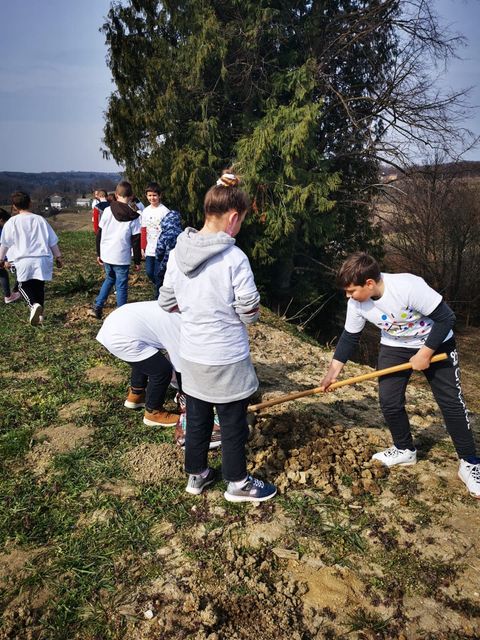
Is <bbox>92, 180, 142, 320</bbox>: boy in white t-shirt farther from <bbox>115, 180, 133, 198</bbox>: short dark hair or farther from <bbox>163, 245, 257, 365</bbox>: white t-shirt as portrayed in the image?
<bbox>163, 245, 257, 365</bbox>: white t-shirt

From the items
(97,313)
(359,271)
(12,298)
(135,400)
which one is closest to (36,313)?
(97,313)

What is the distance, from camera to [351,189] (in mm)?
13688

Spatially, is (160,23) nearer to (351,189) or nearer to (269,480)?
(351,189)

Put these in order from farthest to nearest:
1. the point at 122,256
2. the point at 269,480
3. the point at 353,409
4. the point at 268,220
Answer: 1. the point at 268,220
2. the point at 122,256
3. the point at 353,409
4. the point at 269,480

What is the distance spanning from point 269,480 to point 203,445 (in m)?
0.63

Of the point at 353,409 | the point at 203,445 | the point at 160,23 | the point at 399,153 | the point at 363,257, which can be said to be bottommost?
the point at 353,409

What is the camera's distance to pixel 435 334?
2.71m

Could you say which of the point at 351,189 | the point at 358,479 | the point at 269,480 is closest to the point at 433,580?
the point at 358,479

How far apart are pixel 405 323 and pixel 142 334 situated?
187cm

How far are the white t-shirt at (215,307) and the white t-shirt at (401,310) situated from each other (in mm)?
879

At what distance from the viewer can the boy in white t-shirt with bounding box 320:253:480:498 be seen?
8.80ft

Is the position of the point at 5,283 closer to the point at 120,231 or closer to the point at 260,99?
the point at 120,231

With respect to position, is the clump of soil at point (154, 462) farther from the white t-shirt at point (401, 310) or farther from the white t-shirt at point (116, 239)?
the white t-shirt at point (116, 239)

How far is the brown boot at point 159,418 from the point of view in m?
3.69
